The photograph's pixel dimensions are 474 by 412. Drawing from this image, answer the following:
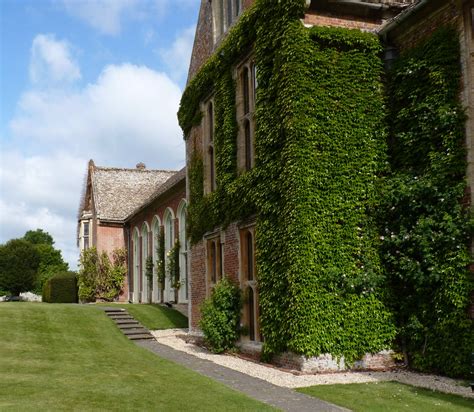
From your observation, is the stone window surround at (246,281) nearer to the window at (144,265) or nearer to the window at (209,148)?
the window at (209,148)

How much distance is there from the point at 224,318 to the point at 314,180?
4.68 metres

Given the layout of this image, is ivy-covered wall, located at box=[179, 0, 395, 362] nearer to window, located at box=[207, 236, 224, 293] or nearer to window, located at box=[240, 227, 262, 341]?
window, located at box=[240, 227, 262, 341]

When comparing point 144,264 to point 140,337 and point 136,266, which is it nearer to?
point 136,266

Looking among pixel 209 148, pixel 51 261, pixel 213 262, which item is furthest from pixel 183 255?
pixel 51 261

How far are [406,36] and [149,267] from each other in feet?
66.9

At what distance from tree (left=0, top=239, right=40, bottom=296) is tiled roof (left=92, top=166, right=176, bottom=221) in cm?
2074

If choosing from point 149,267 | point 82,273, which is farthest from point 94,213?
Result: point 149,267

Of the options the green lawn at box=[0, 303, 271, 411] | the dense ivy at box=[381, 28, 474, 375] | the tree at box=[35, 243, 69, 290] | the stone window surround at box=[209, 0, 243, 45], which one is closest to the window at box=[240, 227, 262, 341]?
the green lawn at box=[0, 303, 271, 411]

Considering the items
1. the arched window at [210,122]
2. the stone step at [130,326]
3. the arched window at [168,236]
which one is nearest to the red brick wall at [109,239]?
the arched window at [168,236]

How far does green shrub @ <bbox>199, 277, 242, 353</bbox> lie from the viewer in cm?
1473

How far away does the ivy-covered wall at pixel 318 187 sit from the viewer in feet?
38.3

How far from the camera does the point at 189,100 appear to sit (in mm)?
18875

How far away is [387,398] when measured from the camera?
895 centimetres

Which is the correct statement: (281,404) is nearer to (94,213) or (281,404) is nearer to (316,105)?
(316,105)
